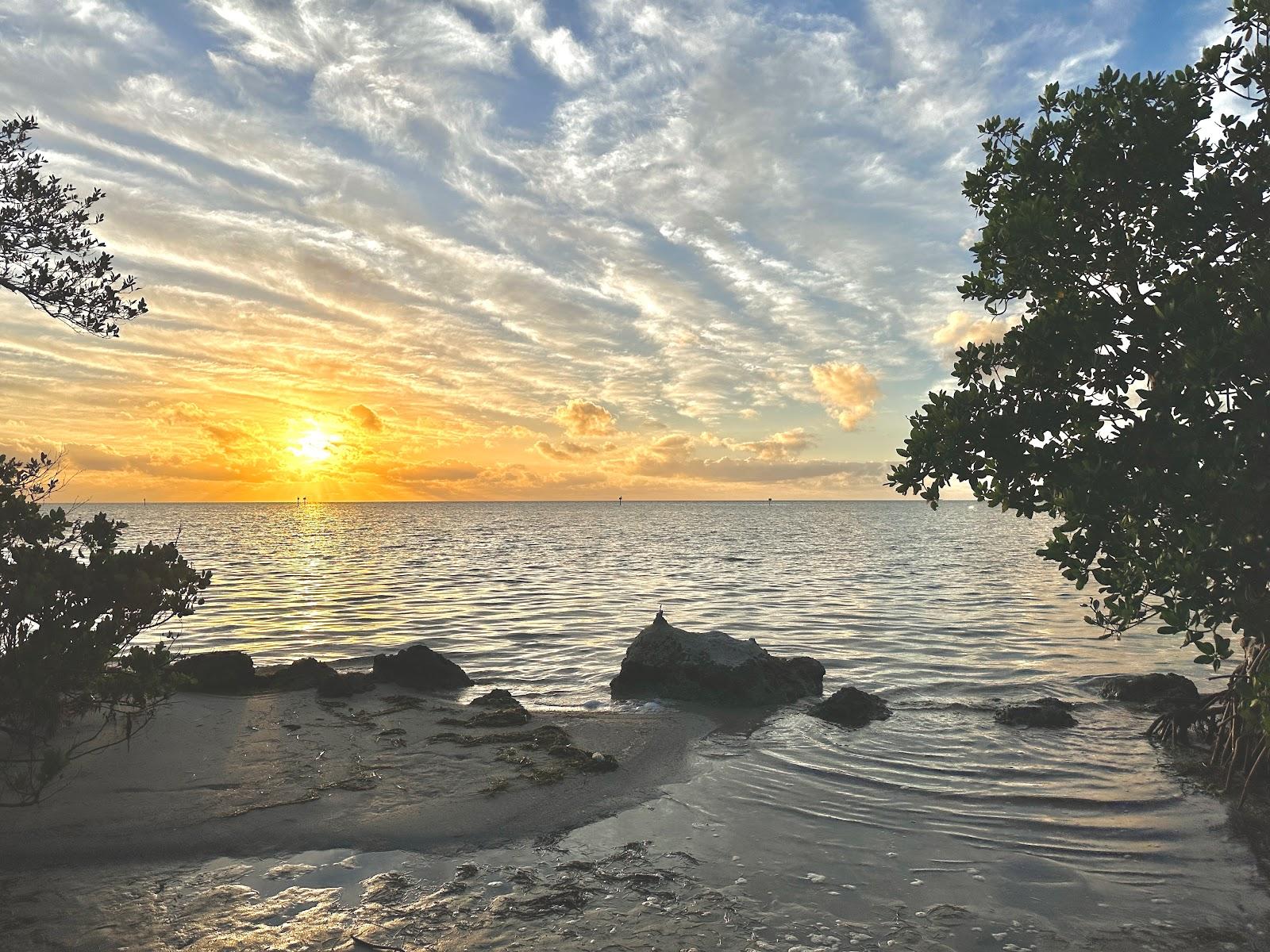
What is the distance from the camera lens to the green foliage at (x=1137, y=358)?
8.35 metres

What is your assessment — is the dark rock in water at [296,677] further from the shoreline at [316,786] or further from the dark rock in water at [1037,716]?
the dark rock in water at [1037,716]

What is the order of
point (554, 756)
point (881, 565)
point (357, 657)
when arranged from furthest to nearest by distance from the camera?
point (881, 565) < point (357, 657) < point (554, 756)

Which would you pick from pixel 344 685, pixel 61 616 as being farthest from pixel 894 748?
pixel 61 616

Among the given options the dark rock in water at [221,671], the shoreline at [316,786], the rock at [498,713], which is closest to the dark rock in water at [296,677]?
the dark rock in water at [221,671]

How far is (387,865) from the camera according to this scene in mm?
8406

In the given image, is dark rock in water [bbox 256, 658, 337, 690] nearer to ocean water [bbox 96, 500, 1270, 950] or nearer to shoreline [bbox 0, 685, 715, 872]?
shoreline [bbox 0, 685, 715, 872]

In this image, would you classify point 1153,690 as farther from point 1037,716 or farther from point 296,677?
point 296,677

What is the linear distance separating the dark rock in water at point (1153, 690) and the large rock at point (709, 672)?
277 inches

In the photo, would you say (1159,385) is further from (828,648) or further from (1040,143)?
(828,648)

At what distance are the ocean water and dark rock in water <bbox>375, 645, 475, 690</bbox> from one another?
5.90 feet

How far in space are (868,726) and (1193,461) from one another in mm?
9118

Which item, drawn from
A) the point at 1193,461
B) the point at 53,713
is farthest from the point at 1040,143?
the point at 53,713

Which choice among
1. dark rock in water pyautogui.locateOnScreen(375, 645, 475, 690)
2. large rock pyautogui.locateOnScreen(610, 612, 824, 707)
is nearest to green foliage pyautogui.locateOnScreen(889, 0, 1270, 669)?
large rock pyautogui.locateOnScreen(610, 612, 824, 707)

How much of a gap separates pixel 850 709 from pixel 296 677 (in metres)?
11.6
